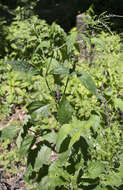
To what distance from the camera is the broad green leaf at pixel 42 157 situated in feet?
4.20

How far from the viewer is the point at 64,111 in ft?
3.53

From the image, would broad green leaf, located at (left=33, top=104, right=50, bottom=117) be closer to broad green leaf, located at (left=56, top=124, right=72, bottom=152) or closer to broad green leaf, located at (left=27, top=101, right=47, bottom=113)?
broad green leaf, located at (left=27, top=101, right=47, bottom=113)

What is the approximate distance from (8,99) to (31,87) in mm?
405

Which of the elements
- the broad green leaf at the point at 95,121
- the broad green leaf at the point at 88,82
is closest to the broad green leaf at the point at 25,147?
the broad green leaf at the point at 95,121

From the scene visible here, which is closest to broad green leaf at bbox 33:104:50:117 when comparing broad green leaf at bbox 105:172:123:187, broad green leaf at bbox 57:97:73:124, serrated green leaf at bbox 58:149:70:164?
broad green leaf at bbox 57:97:73:124

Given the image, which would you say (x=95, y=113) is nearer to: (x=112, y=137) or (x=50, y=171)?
(x=50, y=171)

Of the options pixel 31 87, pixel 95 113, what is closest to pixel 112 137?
pixel 95 113

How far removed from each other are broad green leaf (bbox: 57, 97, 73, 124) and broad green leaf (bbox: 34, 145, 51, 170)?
318 millimetres

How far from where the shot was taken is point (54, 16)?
26.4 ft

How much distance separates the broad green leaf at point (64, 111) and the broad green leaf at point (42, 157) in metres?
0.32

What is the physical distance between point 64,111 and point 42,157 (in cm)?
40

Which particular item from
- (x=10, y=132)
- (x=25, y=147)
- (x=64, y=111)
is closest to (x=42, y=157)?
(x=25, y=147)

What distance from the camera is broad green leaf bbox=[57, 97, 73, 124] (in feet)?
3.50

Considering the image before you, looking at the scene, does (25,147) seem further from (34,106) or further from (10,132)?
(34,106)
